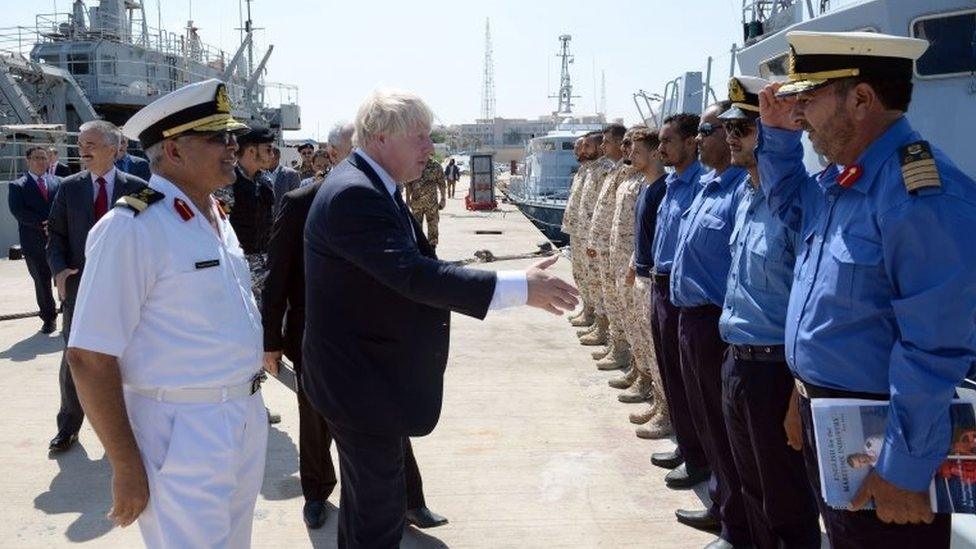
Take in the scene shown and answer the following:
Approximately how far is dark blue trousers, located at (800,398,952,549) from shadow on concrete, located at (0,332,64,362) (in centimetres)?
670

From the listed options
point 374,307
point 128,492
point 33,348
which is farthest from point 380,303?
point 33,348

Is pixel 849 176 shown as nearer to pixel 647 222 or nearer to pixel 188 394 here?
pixel 188 394

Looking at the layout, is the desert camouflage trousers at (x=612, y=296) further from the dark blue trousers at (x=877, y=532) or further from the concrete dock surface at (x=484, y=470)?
the dark blue trousers at (x=877, y=532)

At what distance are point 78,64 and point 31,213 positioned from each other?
64.3 feet

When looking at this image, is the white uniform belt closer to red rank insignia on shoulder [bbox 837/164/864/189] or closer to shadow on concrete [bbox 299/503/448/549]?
shadow on concrete [bbox 299/503/448/549]

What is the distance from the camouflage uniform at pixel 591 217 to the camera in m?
7.19

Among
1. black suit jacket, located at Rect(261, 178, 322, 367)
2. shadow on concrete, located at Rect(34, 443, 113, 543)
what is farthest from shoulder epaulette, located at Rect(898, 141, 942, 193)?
shadow on concrete, located at Rect(34, 443, 113, 543)

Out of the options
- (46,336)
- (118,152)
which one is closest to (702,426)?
(118,152)

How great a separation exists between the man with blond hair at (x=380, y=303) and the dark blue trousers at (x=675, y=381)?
6.57ft

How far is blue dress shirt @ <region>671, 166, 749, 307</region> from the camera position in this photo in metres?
3.51

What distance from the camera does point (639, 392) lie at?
5766 mm

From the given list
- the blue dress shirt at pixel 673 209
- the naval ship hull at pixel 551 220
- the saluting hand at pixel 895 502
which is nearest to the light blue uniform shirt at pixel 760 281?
the saluting hand at pixel 895 502

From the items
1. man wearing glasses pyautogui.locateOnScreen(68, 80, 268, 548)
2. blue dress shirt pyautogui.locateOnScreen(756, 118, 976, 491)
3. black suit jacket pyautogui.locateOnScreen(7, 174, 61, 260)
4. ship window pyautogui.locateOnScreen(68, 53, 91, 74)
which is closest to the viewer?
blue dress shirt pyautogui.locateOnScreen(756, 118, 976, 491)

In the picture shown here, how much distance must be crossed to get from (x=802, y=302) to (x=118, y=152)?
13.5 feet
